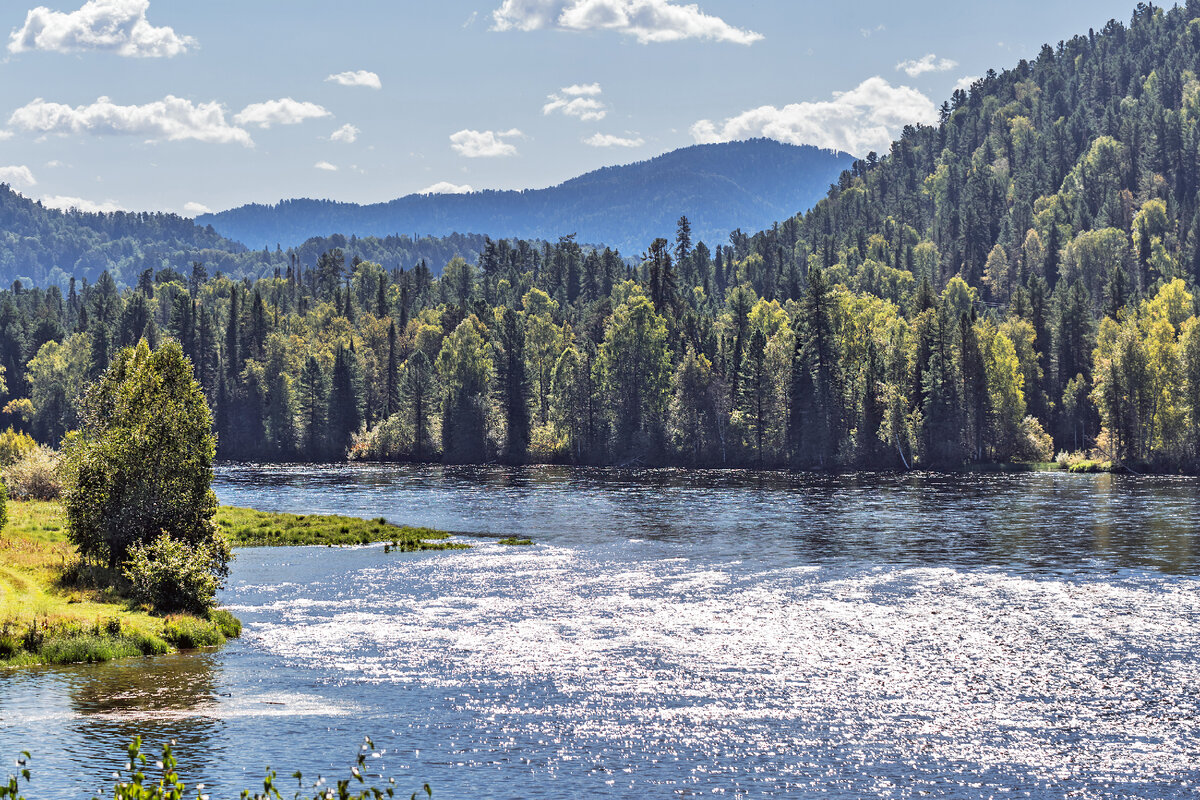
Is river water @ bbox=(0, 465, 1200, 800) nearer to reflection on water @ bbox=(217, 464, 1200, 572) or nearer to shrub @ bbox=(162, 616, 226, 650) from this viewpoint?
reflection on water @ bbox=(217, 464, 1200, 572)

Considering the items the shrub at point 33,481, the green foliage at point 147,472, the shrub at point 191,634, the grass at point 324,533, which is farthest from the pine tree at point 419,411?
the shrub at point 191,634

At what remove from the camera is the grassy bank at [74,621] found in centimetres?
4906

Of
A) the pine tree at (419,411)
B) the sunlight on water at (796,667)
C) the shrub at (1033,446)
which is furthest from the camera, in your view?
the pine tree at (419,411)

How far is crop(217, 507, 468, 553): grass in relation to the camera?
8575 cm

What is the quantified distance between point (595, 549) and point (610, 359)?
103 metres

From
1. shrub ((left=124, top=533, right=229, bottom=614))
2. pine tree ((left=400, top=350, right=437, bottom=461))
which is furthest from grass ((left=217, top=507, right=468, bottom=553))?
pine tree ((left=400, top=350, right=437, bottom=461))

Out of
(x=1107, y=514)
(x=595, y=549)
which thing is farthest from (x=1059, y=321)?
(x=595, y=549)

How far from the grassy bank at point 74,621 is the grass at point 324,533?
65.7 ft

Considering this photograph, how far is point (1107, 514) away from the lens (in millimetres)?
98688

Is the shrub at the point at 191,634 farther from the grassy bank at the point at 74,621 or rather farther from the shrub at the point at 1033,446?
the shrub at the point at 1033,446

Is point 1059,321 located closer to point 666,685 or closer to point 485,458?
point 485,458

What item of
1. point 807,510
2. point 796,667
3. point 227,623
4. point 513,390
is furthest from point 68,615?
point 513,390

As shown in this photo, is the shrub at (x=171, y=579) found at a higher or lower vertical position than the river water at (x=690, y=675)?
higher

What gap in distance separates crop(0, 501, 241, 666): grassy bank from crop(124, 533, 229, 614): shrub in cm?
104
